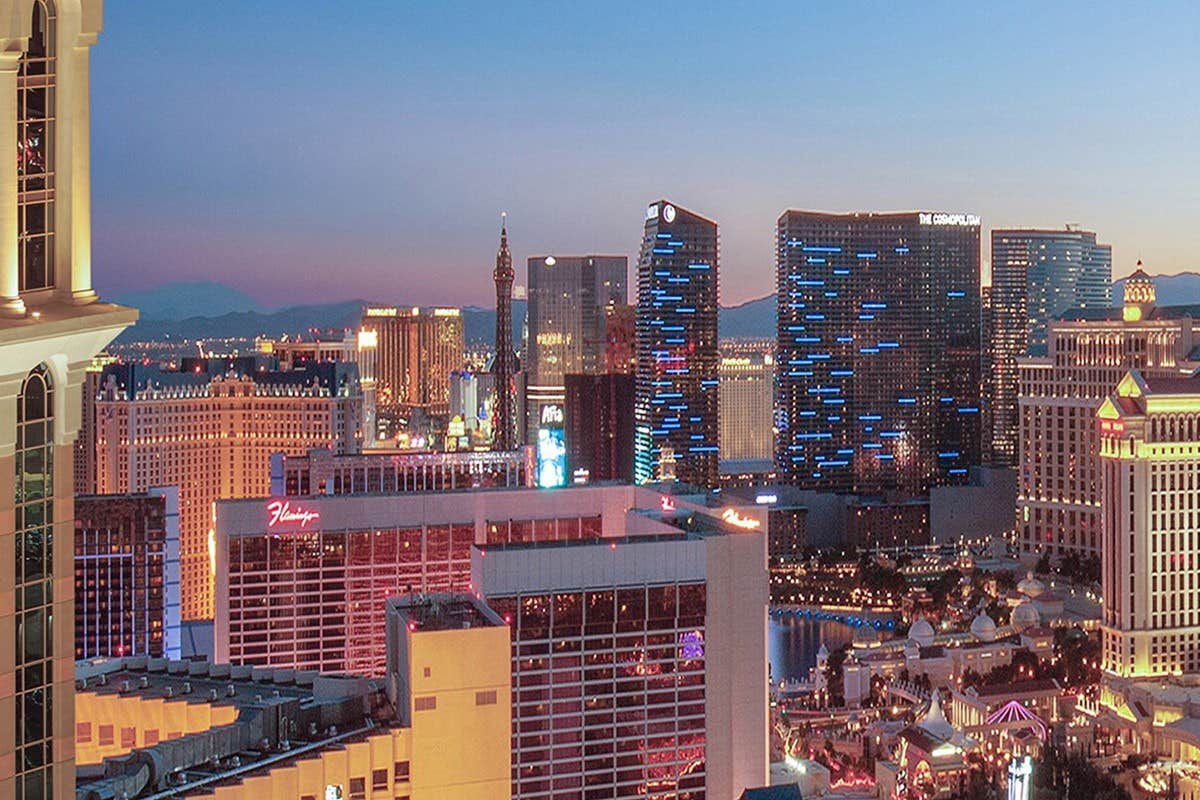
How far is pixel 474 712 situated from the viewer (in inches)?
549

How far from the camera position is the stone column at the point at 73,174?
4695mm

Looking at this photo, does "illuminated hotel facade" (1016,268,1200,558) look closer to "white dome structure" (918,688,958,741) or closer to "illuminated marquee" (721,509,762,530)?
"white dome structure" (918,688,958,741)

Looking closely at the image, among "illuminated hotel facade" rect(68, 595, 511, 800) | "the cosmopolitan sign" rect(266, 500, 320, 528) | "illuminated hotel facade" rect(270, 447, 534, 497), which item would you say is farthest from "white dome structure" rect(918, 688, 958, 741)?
"illuminated hotel facade" rect(68, 595, 511, 800)

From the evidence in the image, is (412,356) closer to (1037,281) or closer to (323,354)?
(323,354)

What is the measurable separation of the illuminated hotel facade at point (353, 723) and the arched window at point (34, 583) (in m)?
7.72

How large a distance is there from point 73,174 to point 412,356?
9660 centimetres

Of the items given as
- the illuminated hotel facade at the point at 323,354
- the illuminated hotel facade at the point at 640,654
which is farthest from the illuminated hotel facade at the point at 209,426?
the illuminated hotel facade at the point at 640,654

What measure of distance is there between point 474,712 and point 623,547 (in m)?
4.53

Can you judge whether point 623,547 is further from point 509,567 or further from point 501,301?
point 501,301

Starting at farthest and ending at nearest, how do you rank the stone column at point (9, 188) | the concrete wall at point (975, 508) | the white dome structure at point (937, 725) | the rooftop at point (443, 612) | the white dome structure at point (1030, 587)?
1. the concrete wall at point (975, 508)
2. the white dome structure at point (1030, 587)
3. the white dome structure at point (937, 725)
4. the rooftop at point (443, 612)
5. the stone column at point (9, 188)

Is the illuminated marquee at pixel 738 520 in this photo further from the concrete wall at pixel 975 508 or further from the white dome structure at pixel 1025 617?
the concrete wall at pixel 975 508

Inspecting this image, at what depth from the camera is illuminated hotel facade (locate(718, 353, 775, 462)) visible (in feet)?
299

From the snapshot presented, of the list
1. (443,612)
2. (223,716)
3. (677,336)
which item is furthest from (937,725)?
(677,336)

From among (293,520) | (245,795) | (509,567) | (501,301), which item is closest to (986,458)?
(501,301)
